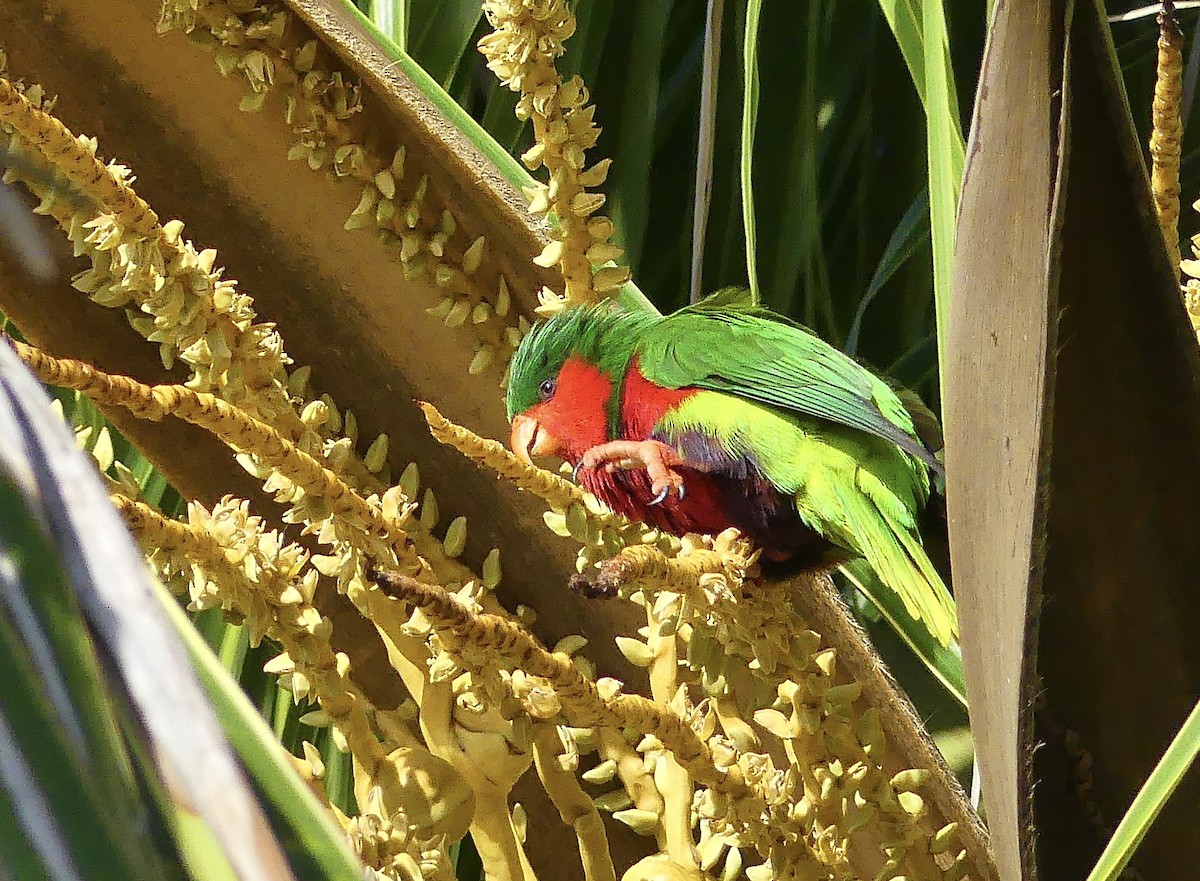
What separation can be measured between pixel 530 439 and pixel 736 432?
152 mm

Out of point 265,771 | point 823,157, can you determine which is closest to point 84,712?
point 265,771

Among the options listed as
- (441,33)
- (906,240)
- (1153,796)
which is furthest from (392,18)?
(1153,796)

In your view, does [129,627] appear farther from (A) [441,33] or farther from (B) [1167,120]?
(A) [441,33]

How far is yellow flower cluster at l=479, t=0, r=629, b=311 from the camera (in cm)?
44

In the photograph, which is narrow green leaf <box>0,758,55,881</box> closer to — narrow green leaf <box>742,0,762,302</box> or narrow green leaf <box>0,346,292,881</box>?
narrow green leaf <box>0,346,292,881</box>

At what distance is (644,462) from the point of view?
2.43ft

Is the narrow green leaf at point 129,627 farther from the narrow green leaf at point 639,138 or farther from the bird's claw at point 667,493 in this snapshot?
the narrow green leaf at point 639,138

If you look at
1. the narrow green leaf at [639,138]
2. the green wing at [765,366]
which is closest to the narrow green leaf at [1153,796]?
the green wing at [765,366]

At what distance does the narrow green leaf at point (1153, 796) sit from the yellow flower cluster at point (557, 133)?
0.31 metres

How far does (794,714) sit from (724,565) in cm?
7

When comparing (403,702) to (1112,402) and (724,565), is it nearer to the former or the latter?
(724,565)

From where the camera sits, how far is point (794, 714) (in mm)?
474

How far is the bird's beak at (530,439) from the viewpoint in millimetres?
678

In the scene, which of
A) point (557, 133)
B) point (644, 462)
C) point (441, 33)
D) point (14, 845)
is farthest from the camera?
point (441, 33)
